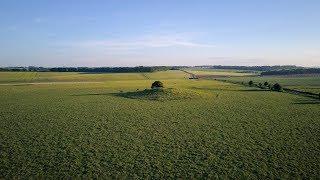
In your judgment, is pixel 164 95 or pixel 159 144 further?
pixel 164 95

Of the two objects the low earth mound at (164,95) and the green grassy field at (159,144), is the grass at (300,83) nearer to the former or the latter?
the low earth mound at (164,95)

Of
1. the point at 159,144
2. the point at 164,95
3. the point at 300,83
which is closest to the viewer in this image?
the point at 159,144

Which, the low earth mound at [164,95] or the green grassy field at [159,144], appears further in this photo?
the low earth mound at [164,95]

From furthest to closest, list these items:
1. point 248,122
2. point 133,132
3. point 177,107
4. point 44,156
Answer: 1. point 177,107
2. point 248,122
3. point 133,132
4. point 44,156

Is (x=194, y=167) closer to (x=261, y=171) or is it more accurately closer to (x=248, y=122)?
(x=261, y=171)

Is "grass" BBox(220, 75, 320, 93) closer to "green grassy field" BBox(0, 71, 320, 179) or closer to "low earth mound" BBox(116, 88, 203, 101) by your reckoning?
"low earth mound" BBox(116, 88, 203, 101)

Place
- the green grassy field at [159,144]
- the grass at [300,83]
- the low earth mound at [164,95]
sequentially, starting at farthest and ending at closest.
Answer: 1. the grass at [300,83]
2. the low earth mound at [164,95]
3. the green grassy field at [159,144]

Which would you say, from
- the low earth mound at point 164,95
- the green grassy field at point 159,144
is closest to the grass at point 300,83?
the low earth mound at point 164,95

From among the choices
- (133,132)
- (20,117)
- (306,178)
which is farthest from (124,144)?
(20,117)

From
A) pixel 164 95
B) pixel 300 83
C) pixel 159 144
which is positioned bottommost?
pixel 300 83

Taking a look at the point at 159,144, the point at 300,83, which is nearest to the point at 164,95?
the point at 159,144

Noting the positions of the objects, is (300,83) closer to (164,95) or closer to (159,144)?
(164,95)
